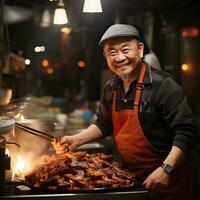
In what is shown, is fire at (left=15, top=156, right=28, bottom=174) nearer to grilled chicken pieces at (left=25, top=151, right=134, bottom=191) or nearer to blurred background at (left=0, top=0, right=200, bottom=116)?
grilled chicken pieces at (left=25, top=151, right=134, bottom=191)

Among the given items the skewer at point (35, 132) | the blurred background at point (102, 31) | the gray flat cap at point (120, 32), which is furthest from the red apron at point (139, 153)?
the blurred background at point (102, 31)

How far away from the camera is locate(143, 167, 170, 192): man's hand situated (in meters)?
3.93

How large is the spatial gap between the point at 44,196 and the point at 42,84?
1244 centimetres

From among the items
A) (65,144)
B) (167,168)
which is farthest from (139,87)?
(65,144)

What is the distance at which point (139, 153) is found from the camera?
4703 mm

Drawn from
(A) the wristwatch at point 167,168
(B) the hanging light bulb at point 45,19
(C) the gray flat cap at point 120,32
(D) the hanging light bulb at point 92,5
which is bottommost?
(A) the wristwatch at point 167,168

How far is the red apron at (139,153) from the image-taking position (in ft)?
15.3

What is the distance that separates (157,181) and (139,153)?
75 cm

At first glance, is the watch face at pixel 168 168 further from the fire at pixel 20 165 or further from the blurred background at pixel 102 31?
the blurred background at pixel 102 31

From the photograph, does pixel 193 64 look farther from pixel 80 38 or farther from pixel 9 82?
pixel 80 38

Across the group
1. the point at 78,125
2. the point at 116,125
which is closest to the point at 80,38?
the point at 78,125

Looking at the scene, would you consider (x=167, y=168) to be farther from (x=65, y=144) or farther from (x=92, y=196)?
(x=65, y=144)

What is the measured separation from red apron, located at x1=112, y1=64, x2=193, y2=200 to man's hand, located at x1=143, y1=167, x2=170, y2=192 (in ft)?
1.79

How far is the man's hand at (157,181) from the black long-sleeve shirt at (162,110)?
1.20ft
